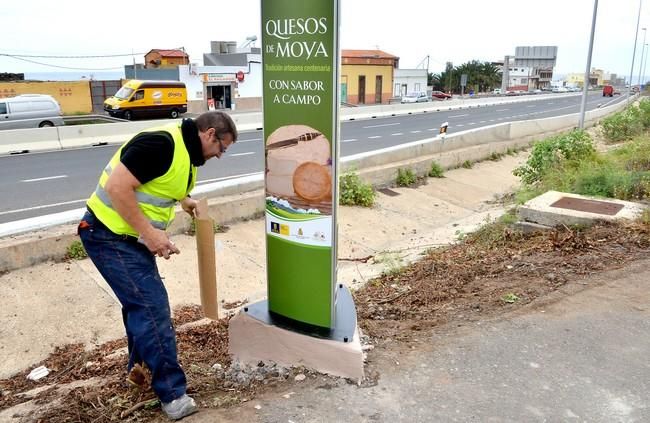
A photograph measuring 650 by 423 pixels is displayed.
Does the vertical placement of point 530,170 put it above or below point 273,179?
below

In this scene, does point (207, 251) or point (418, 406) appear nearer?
point (418, 406)

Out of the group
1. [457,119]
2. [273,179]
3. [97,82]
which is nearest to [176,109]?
[97,82]

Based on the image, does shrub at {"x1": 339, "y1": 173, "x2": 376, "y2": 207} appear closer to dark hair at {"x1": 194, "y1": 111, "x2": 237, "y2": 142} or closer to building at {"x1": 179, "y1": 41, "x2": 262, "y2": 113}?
dark hair at {"x1": 194, "y1": 111, "x2": 237, "y2": 142}

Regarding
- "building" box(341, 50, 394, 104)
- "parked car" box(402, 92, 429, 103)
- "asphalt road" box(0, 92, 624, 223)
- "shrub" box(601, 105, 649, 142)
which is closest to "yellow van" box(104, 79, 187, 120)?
"asphalt road" box(0, 92, 624, 223)

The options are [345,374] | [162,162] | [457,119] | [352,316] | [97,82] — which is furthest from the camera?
[97,82]

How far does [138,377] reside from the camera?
320 cm

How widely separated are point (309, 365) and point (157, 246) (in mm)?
1174

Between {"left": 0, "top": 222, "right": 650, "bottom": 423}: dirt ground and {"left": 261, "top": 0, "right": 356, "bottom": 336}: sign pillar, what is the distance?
0.52 m

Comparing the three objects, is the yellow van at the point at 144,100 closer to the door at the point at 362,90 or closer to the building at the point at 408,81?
the door at the point at 362,90

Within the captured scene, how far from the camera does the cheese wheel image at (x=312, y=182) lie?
3164 millimetres

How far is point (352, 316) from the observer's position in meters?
3.54

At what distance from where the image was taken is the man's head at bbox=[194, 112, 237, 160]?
298 centimetres

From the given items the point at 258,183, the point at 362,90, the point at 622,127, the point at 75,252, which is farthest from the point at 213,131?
the point at 362,90

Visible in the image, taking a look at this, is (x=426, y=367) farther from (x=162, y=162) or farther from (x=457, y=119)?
(x=457, y=119)
